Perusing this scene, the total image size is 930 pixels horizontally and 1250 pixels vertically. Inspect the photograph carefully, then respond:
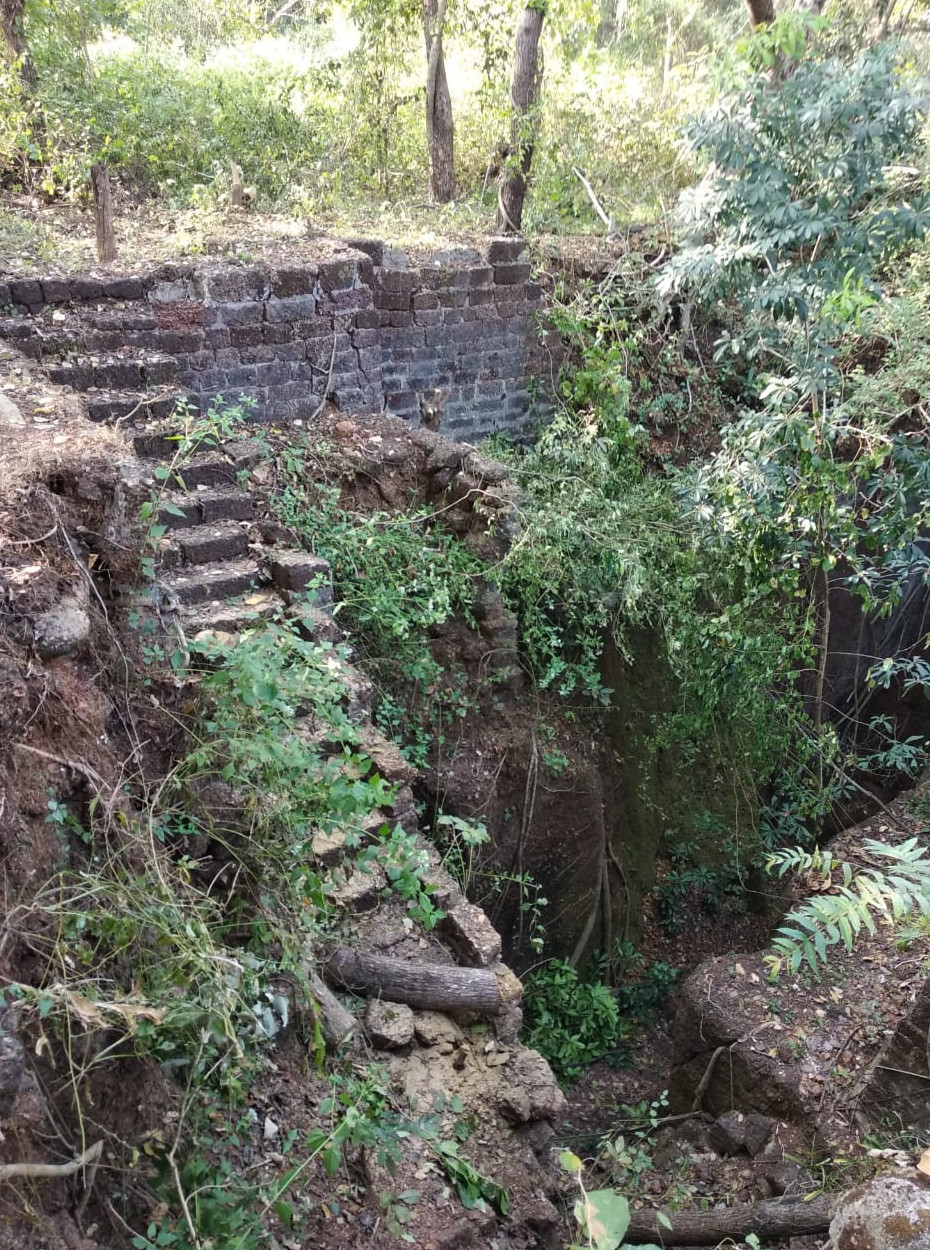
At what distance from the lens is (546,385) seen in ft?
24.6

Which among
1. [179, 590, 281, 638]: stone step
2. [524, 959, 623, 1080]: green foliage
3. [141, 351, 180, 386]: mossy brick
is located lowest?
[524, 959, 623, 1080]: green foliage

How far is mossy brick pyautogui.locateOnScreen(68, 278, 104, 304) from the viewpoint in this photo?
536 centimetres

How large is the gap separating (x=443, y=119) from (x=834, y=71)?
4.19 metres

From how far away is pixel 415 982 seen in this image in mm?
3520

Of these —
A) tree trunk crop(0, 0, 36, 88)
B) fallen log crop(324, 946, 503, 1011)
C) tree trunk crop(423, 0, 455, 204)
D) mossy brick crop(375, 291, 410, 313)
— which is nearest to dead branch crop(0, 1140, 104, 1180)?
fallen log crop(324, 946, 503, 1011)

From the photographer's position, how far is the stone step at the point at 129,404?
4.87 metres

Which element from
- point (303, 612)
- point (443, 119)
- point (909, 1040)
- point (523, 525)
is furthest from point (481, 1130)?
point (443, 119)

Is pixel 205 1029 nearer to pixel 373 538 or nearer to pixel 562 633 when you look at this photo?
pixel 373 538

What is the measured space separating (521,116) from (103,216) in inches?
149

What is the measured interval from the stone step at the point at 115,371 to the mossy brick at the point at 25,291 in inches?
18.9

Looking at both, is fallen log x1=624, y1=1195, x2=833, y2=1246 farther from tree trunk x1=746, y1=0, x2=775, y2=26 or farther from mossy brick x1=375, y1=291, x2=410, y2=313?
tree trunk x1=746, y1=0, x2=775, y2=26

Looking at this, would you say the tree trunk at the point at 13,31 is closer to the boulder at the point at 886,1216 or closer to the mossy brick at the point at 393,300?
the mossy brick at the point at 393,300

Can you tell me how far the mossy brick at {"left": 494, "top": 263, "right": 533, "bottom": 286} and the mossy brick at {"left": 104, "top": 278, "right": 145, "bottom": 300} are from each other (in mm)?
2791

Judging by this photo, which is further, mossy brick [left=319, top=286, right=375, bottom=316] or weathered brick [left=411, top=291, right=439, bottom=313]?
weathered brick [left=411, top=291, right=439, bottom=313]
